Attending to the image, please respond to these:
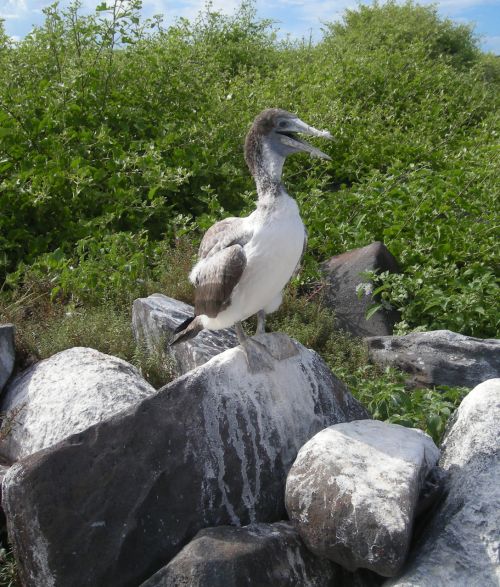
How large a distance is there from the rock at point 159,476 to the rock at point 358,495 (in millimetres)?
388

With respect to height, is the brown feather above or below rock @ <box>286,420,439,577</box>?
above

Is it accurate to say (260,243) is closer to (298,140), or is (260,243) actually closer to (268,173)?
(268,173)

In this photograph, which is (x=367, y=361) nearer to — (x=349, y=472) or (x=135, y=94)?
(x=349, y=472)

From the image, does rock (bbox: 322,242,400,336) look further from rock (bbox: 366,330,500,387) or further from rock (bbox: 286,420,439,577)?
rock (bbox: 286,420,439,577)

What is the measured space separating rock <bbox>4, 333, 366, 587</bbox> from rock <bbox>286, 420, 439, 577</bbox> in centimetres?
39

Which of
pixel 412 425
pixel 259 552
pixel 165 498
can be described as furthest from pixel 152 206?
pixel 259 552

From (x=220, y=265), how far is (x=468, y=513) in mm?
1741

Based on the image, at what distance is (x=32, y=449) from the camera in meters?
4.49

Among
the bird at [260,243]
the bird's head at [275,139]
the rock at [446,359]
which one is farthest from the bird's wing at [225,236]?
the rock at [446,359]

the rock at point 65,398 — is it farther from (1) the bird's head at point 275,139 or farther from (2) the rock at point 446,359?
(2) the rock at point 446,359

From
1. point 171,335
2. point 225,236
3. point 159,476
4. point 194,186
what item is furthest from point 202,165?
point 159,476

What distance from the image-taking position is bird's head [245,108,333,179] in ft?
12.9

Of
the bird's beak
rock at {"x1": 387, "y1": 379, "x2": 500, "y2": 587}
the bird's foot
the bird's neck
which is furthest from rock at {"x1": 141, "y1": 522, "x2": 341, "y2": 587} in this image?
the bird's beak

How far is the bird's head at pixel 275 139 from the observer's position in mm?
3926
